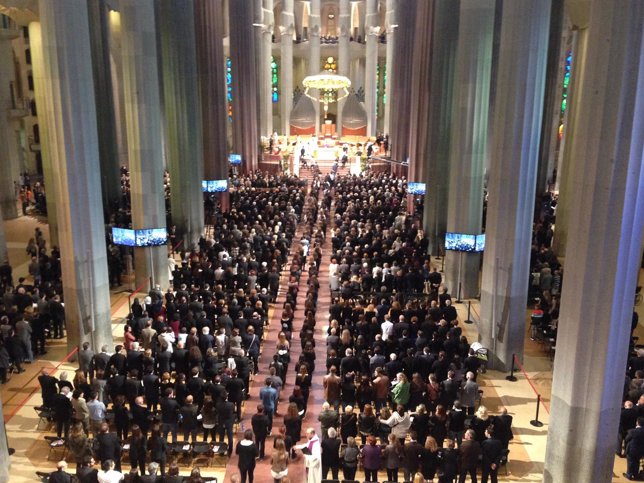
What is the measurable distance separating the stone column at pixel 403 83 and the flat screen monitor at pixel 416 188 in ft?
35.8

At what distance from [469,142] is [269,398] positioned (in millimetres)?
11531

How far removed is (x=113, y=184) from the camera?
3070 centimetres

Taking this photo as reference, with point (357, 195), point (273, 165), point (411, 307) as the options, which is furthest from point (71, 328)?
point (273, 165)

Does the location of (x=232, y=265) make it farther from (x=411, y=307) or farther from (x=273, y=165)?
Result: (x=273, y=165)

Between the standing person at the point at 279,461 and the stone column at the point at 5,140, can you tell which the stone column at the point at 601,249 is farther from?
the stone column at the point at 5,140

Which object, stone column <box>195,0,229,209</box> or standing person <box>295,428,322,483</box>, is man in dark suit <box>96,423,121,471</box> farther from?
stone column <box>195,0,229,209</box>

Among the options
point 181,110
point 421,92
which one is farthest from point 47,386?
point 421,92

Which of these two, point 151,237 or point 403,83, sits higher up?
point 403,83

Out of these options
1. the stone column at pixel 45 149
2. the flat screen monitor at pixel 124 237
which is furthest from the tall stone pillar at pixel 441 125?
the stone column at pixel 45 149

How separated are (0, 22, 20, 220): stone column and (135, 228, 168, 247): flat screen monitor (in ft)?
39.4

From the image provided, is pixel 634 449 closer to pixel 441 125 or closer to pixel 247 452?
pixel 247 452

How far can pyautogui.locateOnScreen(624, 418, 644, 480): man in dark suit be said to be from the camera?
10086 millimetres

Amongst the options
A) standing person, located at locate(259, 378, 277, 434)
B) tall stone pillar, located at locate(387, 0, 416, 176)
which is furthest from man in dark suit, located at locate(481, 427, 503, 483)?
tall stone pillar, located at locate(387, 0, 416, 176)

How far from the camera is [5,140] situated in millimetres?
30219
